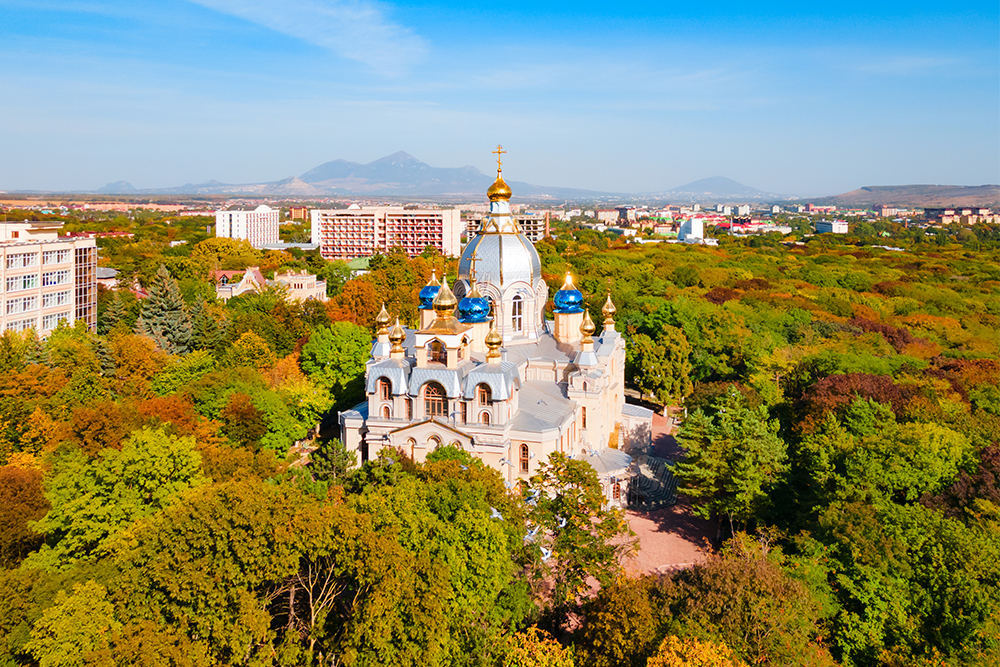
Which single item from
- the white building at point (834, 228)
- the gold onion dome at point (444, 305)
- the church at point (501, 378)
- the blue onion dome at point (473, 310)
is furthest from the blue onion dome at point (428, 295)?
the white building at point (834, 228)

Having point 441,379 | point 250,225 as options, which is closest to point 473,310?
point 441,379

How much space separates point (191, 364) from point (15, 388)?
22.7ft

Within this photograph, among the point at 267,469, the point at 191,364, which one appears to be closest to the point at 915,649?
the point at 267,469

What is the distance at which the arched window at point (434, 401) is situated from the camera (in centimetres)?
2566

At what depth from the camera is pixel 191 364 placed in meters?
33.3

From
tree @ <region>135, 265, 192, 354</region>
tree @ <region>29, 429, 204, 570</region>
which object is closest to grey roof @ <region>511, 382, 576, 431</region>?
tree @ <region>29, 429, 204, 570</region>

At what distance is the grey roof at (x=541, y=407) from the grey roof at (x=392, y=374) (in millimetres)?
4083

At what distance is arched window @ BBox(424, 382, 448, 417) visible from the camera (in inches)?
1010

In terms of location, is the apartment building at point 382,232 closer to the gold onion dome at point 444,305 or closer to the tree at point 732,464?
the gold onion dome at point 444,305

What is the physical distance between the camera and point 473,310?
2862cm

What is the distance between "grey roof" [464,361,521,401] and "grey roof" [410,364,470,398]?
0.36 meters

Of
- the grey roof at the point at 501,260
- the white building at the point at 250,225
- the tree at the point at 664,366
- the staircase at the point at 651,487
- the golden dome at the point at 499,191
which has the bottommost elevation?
the staircase at the point at 651,487

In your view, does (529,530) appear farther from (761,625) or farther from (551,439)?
(761,625)

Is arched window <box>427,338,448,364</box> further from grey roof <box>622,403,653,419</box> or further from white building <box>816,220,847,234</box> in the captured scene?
white building <box>816,220,847,234</box>
